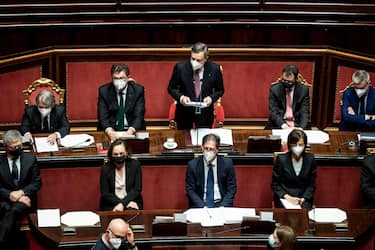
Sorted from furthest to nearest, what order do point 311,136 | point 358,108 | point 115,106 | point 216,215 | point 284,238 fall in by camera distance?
point 358,108, point 115,106, point 311,136, point 216,215, point 284,238

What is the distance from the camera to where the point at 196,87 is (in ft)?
26.4

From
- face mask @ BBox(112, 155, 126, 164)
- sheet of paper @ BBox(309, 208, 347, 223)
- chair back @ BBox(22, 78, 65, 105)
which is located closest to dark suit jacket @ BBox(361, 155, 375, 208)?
sheet of paper @ BBox(309, 208, 347, 223)

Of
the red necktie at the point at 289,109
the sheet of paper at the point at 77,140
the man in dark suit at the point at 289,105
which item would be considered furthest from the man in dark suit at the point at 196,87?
the sheet of paper at the point at 77,140

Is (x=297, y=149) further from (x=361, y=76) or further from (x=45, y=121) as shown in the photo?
(x=45, y=121)

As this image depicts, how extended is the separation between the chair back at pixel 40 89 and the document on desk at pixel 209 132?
1403mm

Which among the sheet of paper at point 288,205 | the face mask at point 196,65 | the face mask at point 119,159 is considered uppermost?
the face mask at point 196,65

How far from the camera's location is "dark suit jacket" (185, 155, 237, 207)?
710cm

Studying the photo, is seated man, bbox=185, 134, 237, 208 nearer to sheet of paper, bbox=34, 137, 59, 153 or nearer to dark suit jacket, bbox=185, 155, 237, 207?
dark suit jacket, bbox=185, 155, 237, 207

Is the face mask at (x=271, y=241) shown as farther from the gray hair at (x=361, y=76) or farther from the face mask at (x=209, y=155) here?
the gray hair at (x=361, y=76)

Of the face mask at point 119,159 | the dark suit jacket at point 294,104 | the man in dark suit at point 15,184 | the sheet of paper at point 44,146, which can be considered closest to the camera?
the man in dark suit at point 15,184

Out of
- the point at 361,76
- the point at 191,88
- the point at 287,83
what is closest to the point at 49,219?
the point at 191,88

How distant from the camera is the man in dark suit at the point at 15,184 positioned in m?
6.85

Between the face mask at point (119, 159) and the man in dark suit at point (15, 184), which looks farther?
the face mask at point (119, 159)

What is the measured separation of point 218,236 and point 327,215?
2.85 feet
